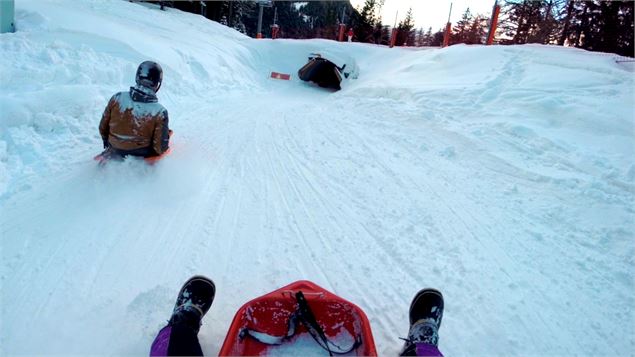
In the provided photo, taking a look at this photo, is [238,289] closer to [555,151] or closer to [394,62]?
[555,151]

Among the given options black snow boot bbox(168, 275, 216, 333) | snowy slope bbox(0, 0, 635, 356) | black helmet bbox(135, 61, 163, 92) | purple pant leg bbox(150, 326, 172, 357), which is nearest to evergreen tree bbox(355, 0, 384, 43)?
snowy slope bbox(0, 0, 635, 356)

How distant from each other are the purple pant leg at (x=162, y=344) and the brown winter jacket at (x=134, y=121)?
246 centimetres

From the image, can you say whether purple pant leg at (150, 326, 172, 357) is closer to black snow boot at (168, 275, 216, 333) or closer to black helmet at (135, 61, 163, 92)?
black snow boot at (168, 275, 216, 333)

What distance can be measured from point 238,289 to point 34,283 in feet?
4.39

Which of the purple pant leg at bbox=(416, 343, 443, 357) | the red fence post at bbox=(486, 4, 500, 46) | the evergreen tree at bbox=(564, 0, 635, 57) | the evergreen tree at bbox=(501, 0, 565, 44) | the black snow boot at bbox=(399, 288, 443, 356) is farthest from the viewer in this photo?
the evergreen tree at bbox=(501, 0, 565, 44)

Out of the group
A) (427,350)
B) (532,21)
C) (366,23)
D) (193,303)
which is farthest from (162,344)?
(366,23)

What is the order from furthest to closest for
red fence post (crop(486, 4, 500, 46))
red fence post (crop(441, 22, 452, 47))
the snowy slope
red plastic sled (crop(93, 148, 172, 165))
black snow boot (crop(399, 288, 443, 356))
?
red fence post (crop(441, 22, 452, 47)) → red fence post (crop(486, 4, 500, 46)) → red plastic sled (crop(93, 148, 172, 165)) → the snowy slope → black snow boot (crop(399, 288, 443, 356))

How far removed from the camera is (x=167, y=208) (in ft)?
11.8

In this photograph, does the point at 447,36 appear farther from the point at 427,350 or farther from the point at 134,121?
the point at 427,350

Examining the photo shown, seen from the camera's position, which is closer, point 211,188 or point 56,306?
point 56,306

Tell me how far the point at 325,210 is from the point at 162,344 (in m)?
2.08

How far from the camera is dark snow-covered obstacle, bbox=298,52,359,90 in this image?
1390cm

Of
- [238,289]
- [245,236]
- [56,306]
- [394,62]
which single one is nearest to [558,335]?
[238,289]

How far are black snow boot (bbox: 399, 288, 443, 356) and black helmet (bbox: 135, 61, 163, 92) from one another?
10.9 feet
